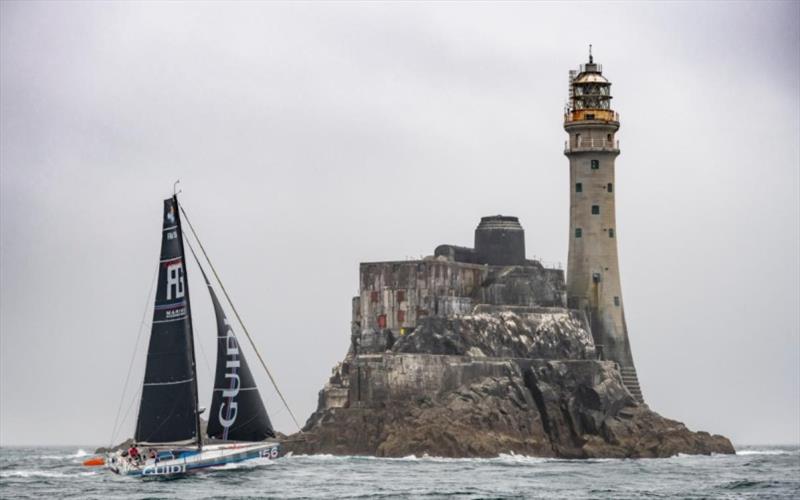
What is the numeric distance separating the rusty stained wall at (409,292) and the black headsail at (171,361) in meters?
23.8

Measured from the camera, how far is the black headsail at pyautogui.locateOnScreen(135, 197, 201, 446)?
59.0 m

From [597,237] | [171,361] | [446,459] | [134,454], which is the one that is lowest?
[134,454]

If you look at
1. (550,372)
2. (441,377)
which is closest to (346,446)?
(441,377)

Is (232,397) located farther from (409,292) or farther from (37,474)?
(409,292)

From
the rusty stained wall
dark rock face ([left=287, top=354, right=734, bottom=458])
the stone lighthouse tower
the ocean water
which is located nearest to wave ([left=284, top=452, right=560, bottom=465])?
the ocean water

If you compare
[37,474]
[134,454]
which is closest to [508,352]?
[37,474]

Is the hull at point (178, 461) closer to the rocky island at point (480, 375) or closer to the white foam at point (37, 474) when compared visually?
the white foam at point (37, 474)

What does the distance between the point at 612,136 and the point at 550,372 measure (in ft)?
40.2

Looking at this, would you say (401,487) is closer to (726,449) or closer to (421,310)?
(421,310)

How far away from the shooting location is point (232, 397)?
6097 centimetres

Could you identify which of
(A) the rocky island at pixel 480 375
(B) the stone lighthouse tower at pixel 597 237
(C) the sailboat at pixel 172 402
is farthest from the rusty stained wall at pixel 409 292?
(C) the sailboat at pixel 172 402

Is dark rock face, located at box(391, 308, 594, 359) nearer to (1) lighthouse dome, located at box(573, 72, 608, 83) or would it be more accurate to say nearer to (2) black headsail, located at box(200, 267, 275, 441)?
(1) lighthouse dome, located at box(573, 72, 608, 83)

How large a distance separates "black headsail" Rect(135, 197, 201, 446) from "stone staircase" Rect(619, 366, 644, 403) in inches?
1209

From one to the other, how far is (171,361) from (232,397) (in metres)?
2.90
